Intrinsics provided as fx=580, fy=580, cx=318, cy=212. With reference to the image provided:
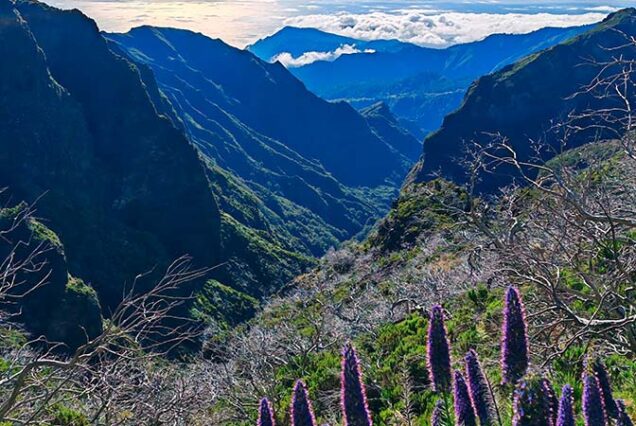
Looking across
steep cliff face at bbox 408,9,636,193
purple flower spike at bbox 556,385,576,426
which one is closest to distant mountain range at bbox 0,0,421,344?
steep cliff face at bbox 408,9,636,193

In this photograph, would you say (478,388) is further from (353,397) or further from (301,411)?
(301,411)

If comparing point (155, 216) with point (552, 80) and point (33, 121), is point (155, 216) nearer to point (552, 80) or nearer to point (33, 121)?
point (33, 121)

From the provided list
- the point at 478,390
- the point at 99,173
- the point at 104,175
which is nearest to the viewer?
the point at 478,390

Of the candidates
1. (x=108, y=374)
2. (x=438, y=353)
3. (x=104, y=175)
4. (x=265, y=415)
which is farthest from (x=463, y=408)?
(x=104, y=175)

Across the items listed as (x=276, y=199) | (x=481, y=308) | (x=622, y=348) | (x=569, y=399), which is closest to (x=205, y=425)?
(x=481, y=308)

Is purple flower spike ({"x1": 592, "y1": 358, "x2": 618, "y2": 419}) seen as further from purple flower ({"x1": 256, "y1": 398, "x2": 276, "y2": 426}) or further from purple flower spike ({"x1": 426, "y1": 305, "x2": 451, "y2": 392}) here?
purple flower ({"x1": 256, "y1": 398, "x2": 276, "y2": 426})

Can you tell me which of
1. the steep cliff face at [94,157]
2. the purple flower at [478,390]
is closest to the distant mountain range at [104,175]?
the steep cliff face at [94,157]
